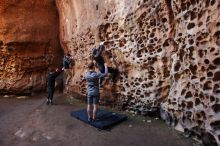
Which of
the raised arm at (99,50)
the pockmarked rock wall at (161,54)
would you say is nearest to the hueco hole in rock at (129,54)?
the pockmarked rock wall at (161,54)

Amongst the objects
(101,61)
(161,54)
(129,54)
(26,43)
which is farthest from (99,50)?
(26,43)

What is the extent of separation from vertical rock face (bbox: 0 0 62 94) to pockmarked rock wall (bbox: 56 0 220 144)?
9.70 feet

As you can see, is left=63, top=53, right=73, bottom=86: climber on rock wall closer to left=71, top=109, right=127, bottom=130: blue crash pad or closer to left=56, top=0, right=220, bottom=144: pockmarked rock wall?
left=56, top=0, right=220, bottom=144: pockmarked rock wall

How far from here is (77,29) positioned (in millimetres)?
9555

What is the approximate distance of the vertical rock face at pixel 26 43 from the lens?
10805 mm

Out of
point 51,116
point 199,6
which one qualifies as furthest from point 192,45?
point 51,116

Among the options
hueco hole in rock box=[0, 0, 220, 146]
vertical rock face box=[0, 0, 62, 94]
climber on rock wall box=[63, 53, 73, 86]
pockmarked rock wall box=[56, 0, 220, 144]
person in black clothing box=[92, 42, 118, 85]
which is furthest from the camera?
vertical rock face box=[0, 0, 62, 94]

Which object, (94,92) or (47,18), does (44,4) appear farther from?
(94,92)

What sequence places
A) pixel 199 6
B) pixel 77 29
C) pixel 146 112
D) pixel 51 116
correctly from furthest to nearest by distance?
1. pixel 77 29
2. pixel 51 116
3. pixel 146 112
4. pixel 199 6

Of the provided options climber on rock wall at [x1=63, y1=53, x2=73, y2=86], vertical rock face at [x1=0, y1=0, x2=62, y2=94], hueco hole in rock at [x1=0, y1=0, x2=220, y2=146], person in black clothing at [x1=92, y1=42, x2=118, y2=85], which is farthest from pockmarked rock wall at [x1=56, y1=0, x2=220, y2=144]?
vertical rock face at [x1=0, y1=0, x2=62, y2=94]

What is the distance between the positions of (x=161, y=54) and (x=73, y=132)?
120 inches

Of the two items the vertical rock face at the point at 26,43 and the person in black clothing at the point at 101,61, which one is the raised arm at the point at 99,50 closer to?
the person in black clothing at the point at 101,61

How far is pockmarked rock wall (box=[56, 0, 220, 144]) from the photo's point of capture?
421 centimetres

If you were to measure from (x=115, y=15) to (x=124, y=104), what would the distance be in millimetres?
2903
